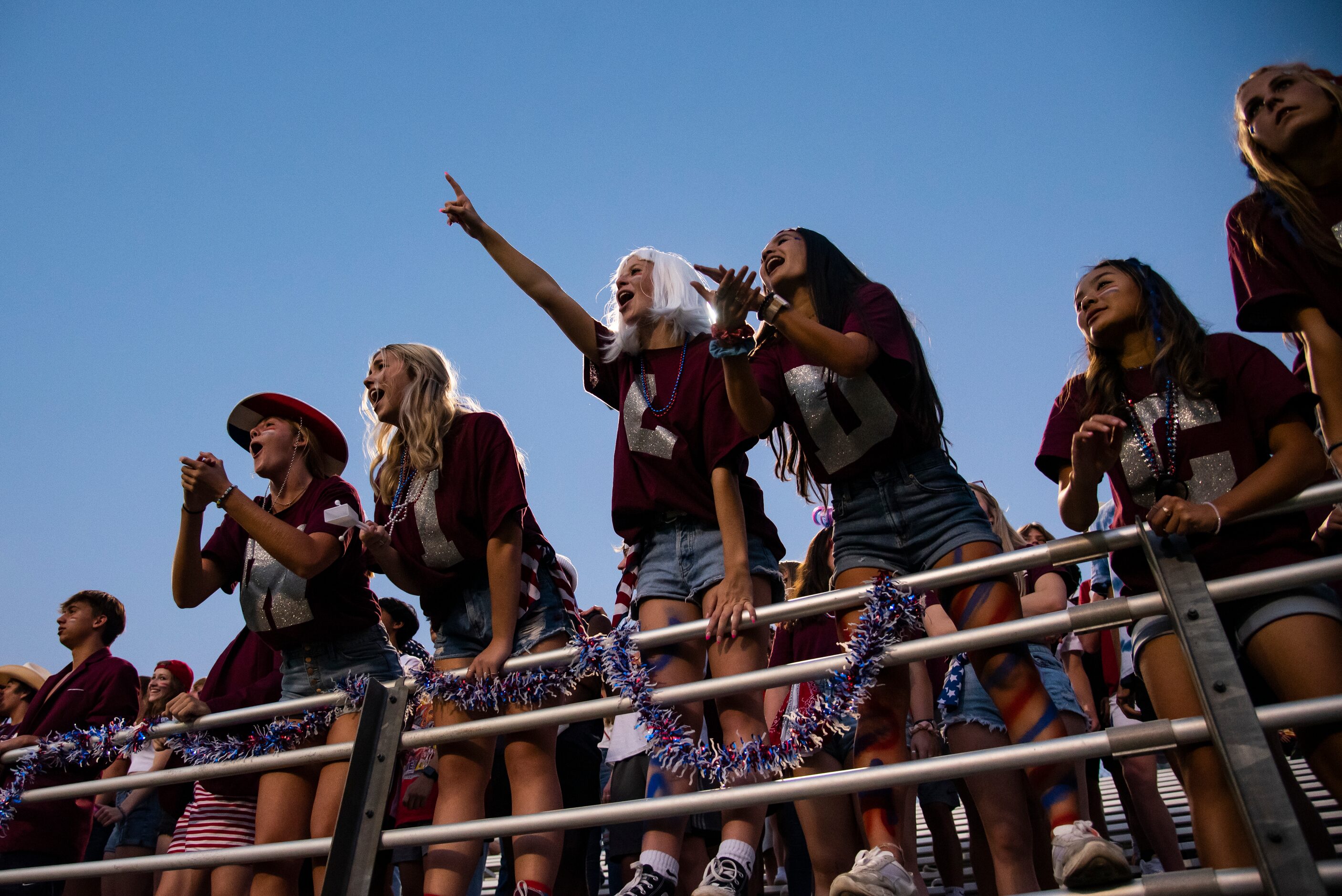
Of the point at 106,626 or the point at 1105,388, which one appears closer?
the point at 1105,388

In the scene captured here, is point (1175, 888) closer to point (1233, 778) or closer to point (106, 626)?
point (1233, 778)

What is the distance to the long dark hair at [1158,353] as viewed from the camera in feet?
7.62

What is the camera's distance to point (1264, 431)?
2.23m

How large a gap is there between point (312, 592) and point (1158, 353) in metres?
2.60

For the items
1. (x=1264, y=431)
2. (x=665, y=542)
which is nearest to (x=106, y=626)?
(x=665, y=542)

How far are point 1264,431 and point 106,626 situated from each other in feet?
16.2

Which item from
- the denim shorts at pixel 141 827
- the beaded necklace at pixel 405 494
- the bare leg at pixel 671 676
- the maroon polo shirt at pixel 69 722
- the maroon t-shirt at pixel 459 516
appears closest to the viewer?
the bare leg at pixel 671 676

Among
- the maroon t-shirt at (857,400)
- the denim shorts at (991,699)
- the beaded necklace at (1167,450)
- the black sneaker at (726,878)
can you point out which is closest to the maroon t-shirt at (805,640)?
the denim shorts at (991,699)

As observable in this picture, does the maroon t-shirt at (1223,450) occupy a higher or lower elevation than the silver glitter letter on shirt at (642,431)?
lower

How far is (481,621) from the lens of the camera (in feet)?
9.94

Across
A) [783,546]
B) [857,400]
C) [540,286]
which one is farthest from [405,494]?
[857,400]

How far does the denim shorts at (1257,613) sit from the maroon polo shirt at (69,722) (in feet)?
12.8

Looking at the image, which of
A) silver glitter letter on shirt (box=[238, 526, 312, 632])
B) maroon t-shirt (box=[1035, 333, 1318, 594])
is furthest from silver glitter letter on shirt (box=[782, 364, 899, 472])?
silver glitter letter on shirt (box=[238, 526, 312, 632])

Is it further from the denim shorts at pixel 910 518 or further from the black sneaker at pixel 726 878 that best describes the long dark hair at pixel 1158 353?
the black sneaker at pixel 726 878
